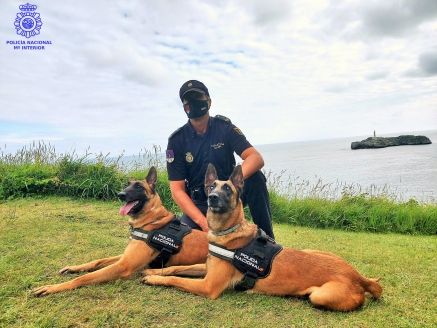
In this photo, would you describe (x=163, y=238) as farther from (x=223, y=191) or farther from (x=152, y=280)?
(x=223, y=191)

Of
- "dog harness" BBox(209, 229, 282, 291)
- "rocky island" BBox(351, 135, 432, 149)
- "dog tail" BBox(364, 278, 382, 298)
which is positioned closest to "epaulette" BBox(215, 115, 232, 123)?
"dog harness" BBox(209, 229, 282, 291)

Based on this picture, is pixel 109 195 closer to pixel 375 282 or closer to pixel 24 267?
pixel 24 267

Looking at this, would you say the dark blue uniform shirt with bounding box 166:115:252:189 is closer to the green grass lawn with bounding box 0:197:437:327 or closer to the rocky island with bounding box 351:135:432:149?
the green grass lawn with bounding box 0:197:437:327

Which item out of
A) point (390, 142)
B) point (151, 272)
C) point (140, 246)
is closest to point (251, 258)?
point (151, 272)

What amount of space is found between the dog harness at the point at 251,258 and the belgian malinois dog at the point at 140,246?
536 mm

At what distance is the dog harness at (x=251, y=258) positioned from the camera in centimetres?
303

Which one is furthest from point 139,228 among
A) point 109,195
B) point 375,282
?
point 109,195

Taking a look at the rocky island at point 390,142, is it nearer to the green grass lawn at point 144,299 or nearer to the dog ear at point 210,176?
the green grass lawn at point 144,299

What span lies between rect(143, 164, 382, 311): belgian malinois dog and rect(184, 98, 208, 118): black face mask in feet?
4.77

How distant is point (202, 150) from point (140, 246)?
1.77 metres

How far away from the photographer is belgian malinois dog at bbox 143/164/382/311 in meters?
2.80

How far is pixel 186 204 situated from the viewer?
4.18m

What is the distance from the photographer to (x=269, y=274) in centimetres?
304

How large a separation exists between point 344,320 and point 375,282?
0.62 m
